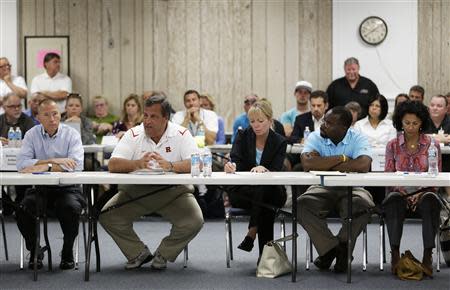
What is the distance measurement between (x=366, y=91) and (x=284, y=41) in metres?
1.24

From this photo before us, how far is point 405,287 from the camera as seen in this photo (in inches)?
172

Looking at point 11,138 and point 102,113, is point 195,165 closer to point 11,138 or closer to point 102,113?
point 11,138

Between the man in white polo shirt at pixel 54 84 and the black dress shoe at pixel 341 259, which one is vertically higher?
the man in white polo shirt at pixel 54 84

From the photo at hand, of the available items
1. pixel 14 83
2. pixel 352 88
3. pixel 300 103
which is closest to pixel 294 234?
pixel 300 103

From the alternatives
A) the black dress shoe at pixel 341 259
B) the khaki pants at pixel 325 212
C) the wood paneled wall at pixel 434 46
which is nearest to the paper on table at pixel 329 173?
the khaki pants at pixel 325 212

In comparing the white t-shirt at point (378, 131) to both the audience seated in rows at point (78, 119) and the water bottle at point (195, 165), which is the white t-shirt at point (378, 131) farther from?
the water bottle at point (195, 165)

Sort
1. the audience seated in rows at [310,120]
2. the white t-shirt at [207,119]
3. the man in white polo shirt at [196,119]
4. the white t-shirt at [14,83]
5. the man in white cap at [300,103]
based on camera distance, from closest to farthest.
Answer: the audience seated in rows at [310,120]
the man in white polo shirt at [196,119]
the white t-shirt at [207,119]
the man in white cap at [300,103]
the white t-shirt at [14,83]

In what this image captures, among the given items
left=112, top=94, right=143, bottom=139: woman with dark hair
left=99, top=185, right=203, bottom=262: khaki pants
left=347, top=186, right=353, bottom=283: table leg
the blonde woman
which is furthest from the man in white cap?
left=347, top=186, right=353, bottom=283: table leg

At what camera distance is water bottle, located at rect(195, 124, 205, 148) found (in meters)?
6.94

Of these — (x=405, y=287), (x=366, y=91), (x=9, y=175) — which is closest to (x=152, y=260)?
(x=9, y=175)

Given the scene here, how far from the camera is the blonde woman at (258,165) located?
489cm

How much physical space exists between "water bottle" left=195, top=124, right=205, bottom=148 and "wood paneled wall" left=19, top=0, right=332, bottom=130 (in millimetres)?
1725

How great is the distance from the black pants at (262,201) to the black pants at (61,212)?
971mm

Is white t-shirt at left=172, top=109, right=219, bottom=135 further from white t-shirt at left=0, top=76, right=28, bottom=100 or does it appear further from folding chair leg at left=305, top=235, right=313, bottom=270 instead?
folding chair leg at left=305, top=235, right=313, bottom=270
